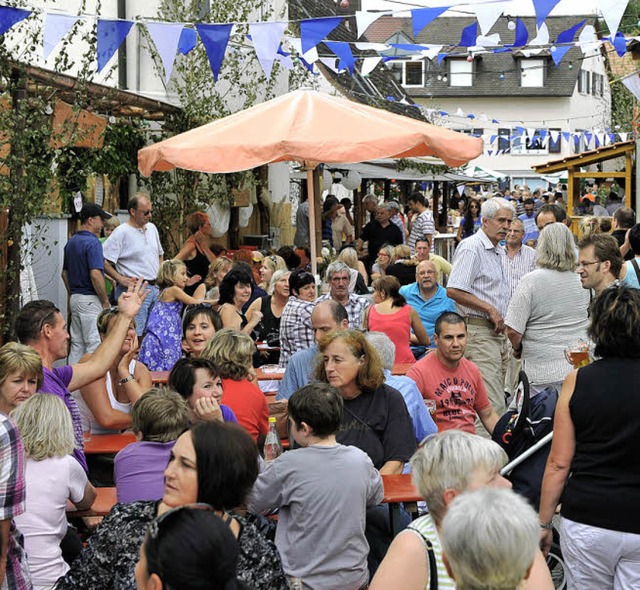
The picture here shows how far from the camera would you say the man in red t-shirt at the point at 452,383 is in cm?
700

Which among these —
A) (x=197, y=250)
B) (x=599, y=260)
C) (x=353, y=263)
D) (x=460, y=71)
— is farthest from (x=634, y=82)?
(x=460, y=71)

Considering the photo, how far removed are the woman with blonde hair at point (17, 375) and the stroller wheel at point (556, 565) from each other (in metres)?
2.93

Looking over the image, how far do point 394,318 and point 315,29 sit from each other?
11.0 feet

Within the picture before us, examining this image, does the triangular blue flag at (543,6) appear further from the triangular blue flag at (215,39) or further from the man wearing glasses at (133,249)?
the man wearing glasses at (133,249)

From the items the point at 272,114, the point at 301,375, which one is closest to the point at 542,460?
the point at 301,375

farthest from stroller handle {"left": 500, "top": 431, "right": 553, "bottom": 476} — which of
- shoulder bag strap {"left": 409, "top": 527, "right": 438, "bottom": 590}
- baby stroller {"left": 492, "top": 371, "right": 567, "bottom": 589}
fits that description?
shoulder bag strap {"left": 409, "top": 527, "right": 438, "bottom": 590}

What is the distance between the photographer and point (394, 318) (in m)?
9.52

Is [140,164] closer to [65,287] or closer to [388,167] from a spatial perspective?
[65,287]

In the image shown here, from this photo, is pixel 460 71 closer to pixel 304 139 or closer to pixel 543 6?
pixel 543 6

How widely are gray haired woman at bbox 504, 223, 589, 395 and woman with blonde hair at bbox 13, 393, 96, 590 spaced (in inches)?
134

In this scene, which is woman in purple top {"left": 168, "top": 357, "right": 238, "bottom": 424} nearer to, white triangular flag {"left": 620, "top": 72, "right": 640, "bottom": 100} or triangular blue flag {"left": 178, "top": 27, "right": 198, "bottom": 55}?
triangular blue flag {"left": 178, "top": 27, "right": 198, "bottom": 55}

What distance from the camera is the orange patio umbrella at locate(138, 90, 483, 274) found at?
8.81 meters

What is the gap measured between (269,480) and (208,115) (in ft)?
38.4

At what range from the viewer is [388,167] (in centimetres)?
2405
